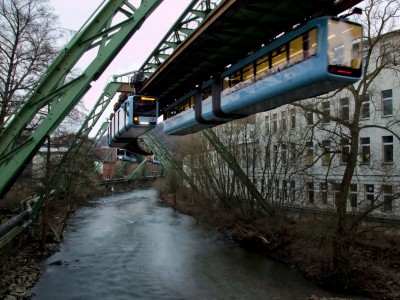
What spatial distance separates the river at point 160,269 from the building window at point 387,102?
11.5 meters

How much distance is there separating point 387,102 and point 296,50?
15.8 meters

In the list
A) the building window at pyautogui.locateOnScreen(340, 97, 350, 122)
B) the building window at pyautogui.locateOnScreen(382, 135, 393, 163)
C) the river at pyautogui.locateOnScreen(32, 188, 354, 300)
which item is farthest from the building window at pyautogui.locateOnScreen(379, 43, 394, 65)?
the building window at pyautogui.locateOnScreen(382, 135, 393, 163)

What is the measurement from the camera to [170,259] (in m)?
17.9

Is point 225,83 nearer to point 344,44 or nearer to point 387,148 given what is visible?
point 344,44

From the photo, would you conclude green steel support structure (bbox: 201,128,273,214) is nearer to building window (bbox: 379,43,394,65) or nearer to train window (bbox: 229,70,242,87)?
train window (bbox: 229,70,242,87)

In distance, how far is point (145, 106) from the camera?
17.0m

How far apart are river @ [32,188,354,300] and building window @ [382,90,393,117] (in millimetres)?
11546

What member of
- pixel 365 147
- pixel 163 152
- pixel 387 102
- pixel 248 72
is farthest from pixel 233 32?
pixel 163 152

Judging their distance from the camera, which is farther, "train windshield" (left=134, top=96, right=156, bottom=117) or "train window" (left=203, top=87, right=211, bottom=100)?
"train windshield" (left=134, top=96, right=156, bottom=117)

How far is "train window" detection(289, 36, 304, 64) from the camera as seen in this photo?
8.87m

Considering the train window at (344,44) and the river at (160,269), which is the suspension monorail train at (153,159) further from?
the train window at (344,44)

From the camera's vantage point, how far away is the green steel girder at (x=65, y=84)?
938 cm

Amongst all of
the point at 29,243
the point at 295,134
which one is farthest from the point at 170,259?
the point at 295,134

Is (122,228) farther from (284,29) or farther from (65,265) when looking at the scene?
(284,29)
